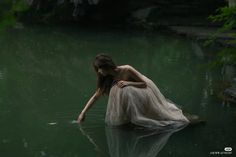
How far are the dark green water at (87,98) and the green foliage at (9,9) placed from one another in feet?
8.49

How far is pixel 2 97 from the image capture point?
28.7 ft

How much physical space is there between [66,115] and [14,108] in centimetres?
112

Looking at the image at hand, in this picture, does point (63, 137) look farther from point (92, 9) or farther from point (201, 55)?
point (92, 9)

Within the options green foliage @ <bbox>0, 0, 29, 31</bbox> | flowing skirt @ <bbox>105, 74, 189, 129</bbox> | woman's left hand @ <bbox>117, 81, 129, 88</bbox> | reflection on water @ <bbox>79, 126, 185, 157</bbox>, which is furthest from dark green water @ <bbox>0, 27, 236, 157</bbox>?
green foliage @ <bbox>0, 0, 29, 31</bbox>

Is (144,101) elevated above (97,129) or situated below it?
above

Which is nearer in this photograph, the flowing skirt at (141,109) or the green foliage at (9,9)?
the green foliage at (9,9)

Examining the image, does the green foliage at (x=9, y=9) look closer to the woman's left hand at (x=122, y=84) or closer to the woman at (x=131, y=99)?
the woman at (x=131, y=99)

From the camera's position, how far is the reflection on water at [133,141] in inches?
230

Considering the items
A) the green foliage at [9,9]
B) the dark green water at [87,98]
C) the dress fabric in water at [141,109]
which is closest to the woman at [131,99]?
the dress fabric in water at [141,109]

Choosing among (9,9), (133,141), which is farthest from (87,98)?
(9,9)

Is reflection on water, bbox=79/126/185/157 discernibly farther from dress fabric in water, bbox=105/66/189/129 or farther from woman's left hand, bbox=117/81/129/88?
woman's left hand, bbox=117/81/129/88

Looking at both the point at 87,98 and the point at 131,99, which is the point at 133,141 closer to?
the point at 131,99

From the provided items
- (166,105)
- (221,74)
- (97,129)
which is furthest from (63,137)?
(221,74)

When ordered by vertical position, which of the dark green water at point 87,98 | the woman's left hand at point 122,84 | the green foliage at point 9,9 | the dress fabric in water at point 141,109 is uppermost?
the green foliage at point 9,9
